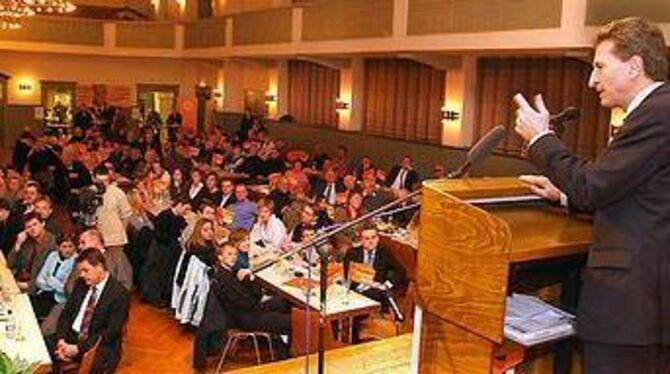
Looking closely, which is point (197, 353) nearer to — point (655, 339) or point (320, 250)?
point (320, 250)

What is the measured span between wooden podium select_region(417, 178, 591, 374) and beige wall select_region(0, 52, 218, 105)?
24.7 metres

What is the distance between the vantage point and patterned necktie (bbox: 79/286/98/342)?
20.6 ft

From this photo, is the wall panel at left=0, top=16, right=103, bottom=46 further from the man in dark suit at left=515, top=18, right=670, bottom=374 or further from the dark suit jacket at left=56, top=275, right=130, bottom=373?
the man in dark suit at left=515, top=18, right=670, bottom=374

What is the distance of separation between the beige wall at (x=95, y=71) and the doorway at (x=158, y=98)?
19 centimetres

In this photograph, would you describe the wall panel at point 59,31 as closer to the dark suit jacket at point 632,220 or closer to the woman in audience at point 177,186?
the woman in audience at point 177,186

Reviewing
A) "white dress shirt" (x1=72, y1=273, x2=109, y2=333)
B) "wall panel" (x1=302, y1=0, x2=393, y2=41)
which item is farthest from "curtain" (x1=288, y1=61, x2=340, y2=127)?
"white dress shirt" (x1=72, y1=273, x2=109, y2=333)

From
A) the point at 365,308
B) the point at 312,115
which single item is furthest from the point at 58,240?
the point at 312,115

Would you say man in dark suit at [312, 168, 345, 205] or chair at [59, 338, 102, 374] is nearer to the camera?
chair at [59, 338, 102, 374]

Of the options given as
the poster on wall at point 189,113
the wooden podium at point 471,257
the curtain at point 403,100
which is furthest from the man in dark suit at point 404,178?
the poster on wall at point 189,113

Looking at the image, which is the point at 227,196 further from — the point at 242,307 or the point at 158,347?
the point at 242,307

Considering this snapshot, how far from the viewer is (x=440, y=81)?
52.4 feet

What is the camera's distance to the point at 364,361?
430cm

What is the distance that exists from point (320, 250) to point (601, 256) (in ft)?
4.81

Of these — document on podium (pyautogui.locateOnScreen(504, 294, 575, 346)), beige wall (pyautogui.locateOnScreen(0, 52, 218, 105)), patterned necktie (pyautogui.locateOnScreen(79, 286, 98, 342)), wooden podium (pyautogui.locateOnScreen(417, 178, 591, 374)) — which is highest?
beige wall (pyautogui.locateOnScreen(0, 52, 218, 105))
